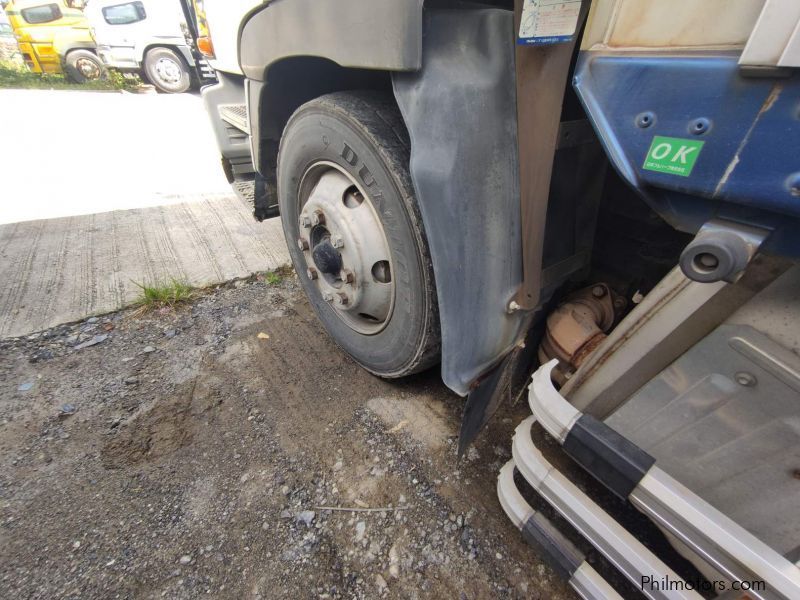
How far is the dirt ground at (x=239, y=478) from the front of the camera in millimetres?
1184

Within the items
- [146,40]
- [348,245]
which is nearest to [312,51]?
[348,245]

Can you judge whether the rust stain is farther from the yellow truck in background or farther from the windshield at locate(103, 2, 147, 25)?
the yellow truck in background

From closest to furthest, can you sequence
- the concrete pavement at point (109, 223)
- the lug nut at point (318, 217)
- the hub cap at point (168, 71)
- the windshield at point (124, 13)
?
the lug nut at point (318, 217), the concrete pavement at point (109, 223), the windshield at point (124, 13), the hub cap at point (168, 71)

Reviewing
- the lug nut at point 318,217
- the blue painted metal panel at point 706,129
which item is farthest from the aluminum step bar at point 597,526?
the lug nut at point 318,217

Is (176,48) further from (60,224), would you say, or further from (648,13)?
(648,13)

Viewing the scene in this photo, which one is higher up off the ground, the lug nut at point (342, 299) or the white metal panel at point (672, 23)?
the white metal panel at point (672, 23)

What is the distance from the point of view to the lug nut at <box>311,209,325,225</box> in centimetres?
154

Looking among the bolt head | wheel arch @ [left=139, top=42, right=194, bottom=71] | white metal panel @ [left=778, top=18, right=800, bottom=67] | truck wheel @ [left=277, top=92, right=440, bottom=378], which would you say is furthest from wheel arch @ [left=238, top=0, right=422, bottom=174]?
wheel arch @ [left=139, top=42, right=194, bottom=71]

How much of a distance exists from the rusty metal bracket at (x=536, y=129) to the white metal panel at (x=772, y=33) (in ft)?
1.04

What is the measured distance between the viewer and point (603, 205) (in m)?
1.28

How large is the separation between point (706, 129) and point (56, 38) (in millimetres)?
14209

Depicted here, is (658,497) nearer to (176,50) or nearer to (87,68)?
(176,50)

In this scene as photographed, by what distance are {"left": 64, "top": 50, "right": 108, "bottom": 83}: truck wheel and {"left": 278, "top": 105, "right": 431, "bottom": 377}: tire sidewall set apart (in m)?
12.0

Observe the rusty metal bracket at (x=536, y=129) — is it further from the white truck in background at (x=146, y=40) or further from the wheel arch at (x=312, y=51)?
the white truck in background at (x=146, y=40)
